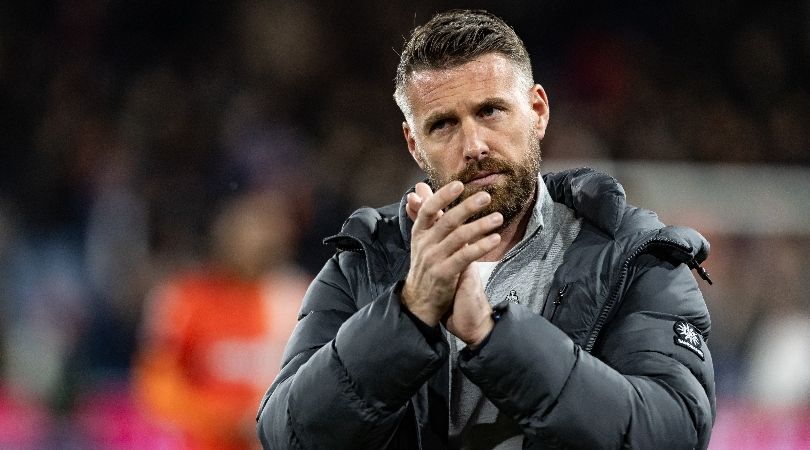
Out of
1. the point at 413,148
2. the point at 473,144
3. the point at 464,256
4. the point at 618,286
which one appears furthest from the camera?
the point at 413,148

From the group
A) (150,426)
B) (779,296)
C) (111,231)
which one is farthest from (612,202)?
(111,231)

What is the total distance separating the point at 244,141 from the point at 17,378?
→ 67.1 inches

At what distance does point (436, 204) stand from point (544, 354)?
0.27m

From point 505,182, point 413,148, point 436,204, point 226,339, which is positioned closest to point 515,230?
point 505,182

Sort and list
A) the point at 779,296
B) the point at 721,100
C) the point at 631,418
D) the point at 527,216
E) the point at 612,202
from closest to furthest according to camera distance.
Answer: the point at 631,418, the point at 612,202, the point at 527,216, the point at 779,296, the point at 721,100

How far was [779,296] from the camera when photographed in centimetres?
494

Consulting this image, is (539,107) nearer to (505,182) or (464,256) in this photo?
(505,182)

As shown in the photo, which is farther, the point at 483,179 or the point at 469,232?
the point at 483,179

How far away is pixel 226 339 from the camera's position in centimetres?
399

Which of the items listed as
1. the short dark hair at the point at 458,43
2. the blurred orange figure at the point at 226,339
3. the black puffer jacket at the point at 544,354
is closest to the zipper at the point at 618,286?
the black puffer jacket at the point at 544,354

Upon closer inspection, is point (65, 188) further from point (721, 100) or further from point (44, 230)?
point (721, 100)

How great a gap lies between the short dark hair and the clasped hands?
0.50 meters

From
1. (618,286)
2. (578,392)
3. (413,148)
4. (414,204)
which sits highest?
(413,148)

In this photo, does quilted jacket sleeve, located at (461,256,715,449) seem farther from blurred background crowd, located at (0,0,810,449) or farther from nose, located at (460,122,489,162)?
blurred background crowd, located at (0,0,810,449)
